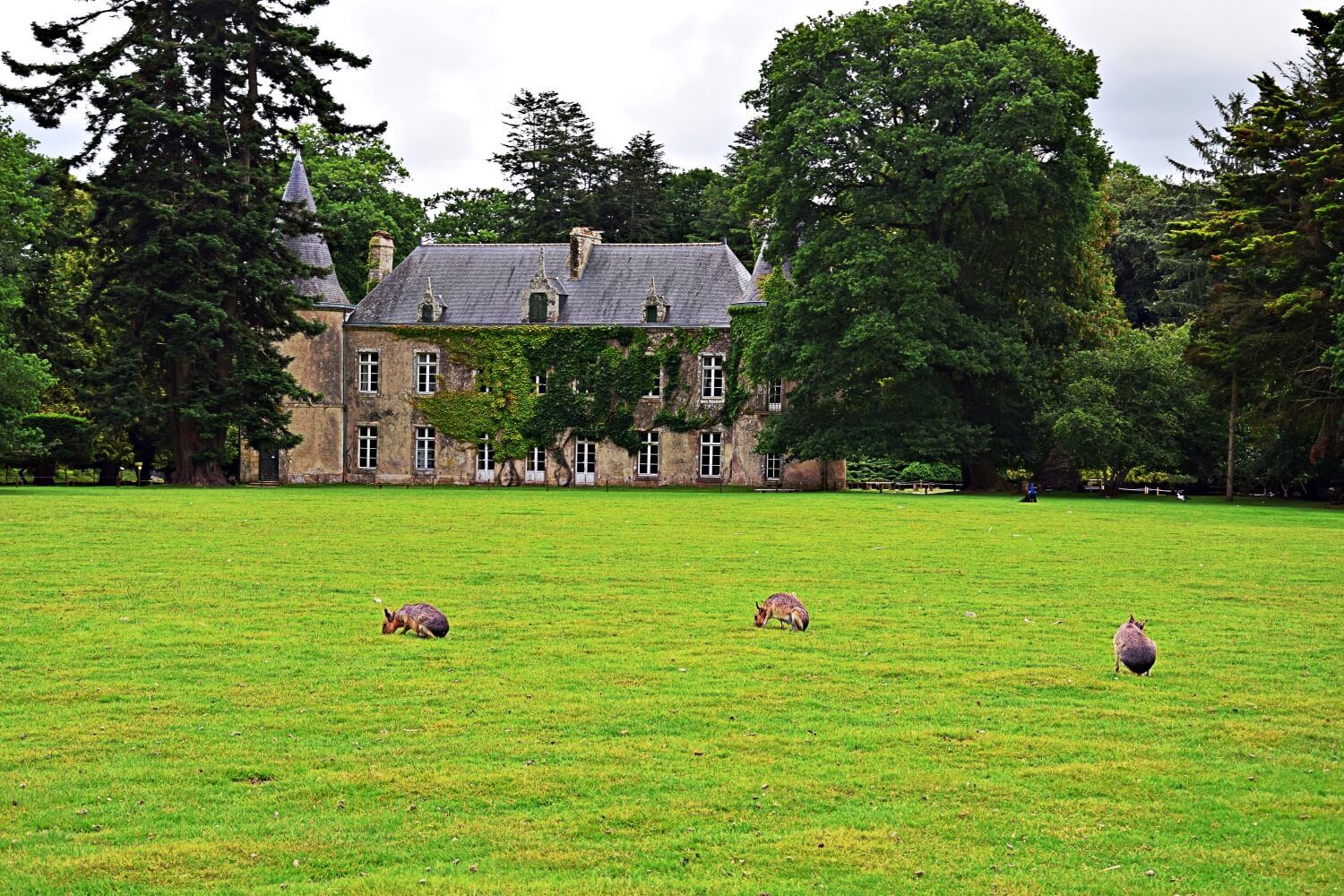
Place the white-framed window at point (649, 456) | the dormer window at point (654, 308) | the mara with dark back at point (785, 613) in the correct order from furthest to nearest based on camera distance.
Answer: the white-framed window at point (649, 456), the dormer window at point (654, 308), the mara with dark back at point (785, 613)

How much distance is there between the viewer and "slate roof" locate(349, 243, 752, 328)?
196 feet

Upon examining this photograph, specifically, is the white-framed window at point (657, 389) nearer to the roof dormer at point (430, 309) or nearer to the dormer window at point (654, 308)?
the dormer window at point (654, 308)

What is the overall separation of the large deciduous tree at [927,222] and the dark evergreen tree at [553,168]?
27759 millimetres

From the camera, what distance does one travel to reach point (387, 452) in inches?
2372

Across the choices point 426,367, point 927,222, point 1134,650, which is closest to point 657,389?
point 426,367

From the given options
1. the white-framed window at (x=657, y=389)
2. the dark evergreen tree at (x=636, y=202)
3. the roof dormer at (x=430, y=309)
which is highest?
the dark evergreen tree at (x=636, y=202)

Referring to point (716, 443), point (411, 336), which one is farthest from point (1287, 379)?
point (411, 336)

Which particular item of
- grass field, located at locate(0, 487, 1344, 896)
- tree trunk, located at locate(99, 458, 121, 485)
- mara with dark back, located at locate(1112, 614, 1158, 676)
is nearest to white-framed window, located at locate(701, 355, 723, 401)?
tree trunk, located at locate(99, 458, 121, 485)

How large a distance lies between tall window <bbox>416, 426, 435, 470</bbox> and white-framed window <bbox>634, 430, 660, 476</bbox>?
28.2 ft

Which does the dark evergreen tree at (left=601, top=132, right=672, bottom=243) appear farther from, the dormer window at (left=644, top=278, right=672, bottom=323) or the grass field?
the grass field

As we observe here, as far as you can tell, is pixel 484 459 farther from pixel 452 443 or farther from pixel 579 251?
pixel 579 251

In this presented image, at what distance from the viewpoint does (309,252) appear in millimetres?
57594

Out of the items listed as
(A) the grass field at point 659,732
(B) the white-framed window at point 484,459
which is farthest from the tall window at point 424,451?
(A) the grass field at point 659,732

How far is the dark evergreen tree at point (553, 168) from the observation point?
78.2 meters
